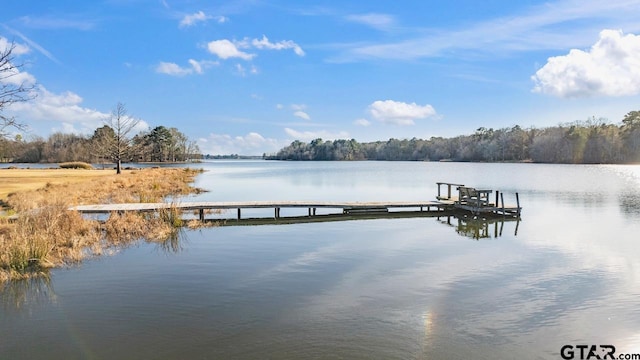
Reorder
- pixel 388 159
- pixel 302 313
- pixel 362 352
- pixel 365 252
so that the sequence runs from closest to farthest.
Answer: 1. pixel 362 352
2. pixel 302 313
3. pixel 365 252
4. pixel 388 159

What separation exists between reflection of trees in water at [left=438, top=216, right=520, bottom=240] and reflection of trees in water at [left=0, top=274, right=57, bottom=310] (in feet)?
46.0

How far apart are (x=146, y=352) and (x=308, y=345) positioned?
8.11 ft

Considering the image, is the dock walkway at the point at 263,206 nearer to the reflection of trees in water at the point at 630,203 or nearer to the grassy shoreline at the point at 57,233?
the grassy shoreline at the point at 57,233

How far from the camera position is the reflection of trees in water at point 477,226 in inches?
708

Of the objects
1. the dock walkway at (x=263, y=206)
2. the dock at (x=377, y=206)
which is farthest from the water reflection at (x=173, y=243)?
the dock at (x=377, y=206)

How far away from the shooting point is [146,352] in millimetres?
6816

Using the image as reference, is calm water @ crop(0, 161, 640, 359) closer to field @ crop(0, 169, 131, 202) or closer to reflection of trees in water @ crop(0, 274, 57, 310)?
reflection of trees in water @ crop(0, 274, 57, 310)

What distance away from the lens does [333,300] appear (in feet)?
30.3

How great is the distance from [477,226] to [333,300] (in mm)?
12865

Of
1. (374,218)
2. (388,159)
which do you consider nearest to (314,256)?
(374,218)

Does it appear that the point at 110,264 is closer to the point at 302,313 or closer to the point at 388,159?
the point at 302,313

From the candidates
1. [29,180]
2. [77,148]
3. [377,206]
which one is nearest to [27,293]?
[377,206]

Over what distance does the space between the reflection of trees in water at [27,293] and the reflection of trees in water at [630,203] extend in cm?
2546

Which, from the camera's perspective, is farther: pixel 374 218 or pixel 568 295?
pixel 374 218
